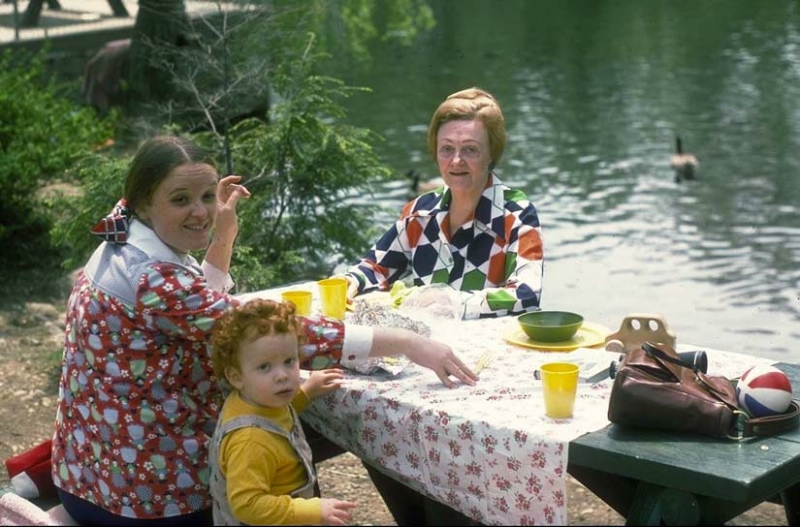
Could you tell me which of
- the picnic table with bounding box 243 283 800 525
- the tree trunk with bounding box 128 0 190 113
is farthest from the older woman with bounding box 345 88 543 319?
the tree trunk with bounding box 128 0 190 113

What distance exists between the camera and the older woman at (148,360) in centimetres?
336

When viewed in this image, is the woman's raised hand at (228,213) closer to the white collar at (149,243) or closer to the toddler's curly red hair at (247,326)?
the white collar at (149,243)

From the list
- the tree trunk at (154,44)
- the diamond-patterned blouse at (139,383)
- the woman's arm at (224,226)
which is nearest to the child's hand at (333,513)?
the diamond-patterned blouse at (139,383)

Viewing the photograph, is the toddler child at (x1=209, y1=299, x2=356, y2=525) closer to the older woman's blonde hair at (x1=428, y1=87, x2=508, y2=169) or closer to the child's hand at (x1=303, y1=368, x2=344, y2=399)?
the child's hand at (x1=303, y1=368, x2=344, y2=399)

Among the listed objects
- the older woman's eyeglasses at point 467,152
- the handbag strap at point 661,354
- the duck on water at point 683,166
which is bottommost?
the duck on water at point 683,166

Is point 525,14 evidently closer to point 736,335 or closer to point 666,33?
point 666,33

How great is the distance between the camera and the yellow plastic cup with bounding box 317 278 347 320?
4.27 meters

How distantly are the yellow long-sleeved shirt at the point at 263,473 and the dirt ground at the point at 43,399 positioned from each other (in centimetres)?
188

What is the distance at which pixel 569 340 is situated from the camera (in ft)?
12.8

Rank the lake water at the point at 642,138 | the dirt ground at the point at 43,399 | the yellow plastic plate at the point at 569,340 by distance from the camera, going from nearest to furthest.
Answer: the yellow plastic plate at the point at 569,340
the dirt ground at the point at 43,399
the lake water at the point at 642,138

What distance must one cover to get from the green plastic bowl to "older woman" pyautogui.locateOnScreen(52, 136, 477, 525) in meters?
0.41

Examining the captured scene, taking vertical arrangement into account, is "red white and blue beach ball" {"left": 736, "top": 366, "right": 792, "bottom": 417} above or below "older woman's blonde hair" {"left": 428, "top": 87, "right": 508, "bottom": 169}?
below

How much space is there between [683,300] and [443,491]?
6.12 m

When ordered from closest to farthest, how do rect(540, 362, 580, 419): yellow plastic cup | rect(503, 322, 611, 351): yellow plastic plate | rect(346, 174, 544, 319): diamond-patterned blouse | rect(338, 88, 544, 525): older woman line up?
rect(540, 362, 580, 419): yellow plastic cup
rect(503, 322, 611, 351): yellow plastic plate
rect(346, 174, 544, 319): diamond-patterned blouse
rect(338, 88, 544, 525): older woman
